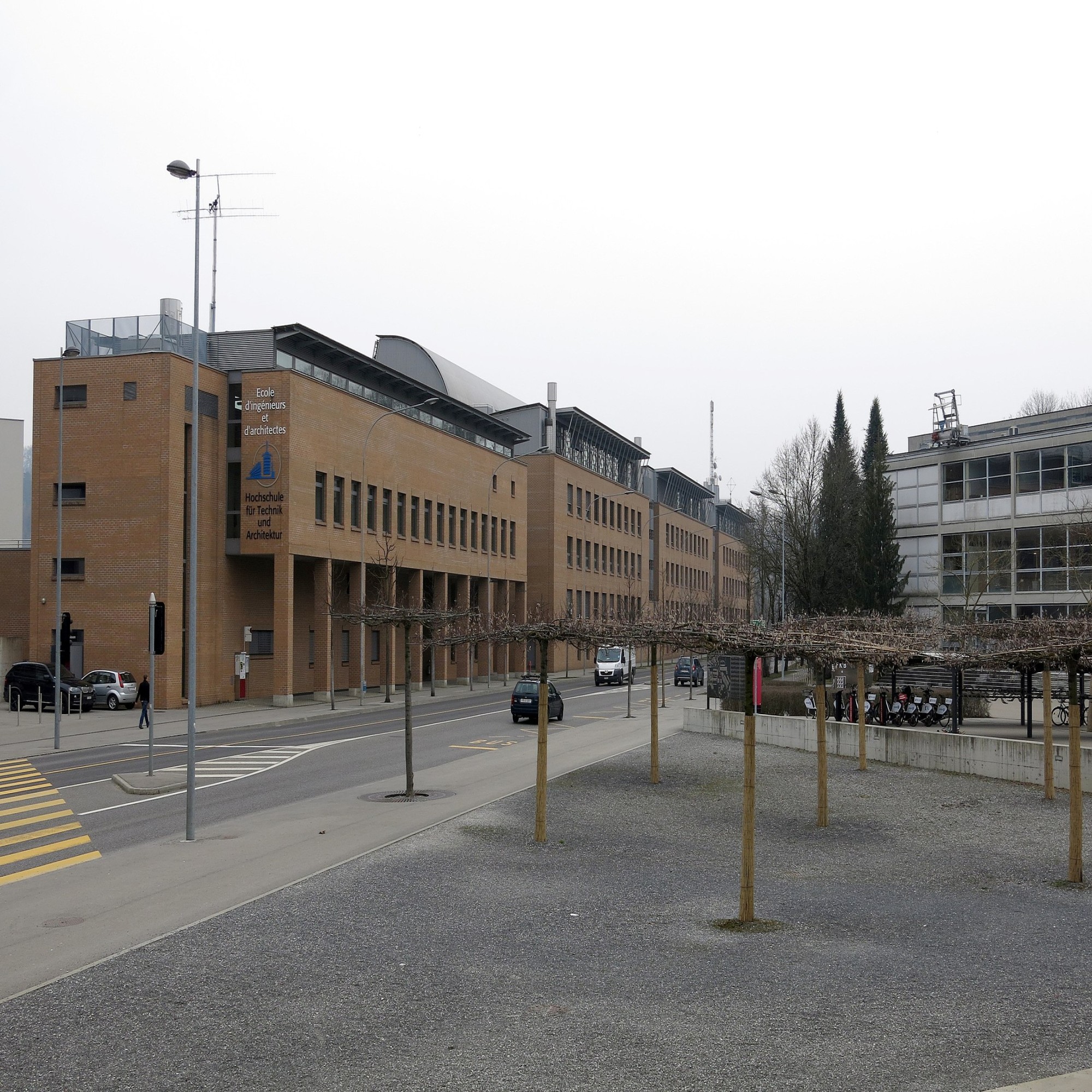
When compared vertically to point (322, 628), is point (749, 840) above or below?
below

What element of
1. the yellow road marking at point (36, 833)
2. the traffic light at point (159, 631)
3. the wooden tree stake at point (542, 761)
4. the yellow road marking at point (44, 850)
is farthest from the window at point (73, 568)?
the wooden tree stake at point (542, 761)

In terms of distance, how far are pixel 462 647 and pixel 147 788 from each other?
45.5m

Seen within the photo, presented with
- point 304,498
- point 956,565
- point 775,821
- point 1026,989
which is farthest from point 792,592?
point 1026,989

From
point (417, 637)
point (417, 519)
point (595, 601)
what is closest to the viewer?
point (417, 519)

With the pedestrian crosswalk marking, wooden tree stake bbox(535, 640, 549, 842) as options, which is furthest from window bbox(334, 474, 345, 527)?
wooden tree stake bbox(535, 640, 549, 842)

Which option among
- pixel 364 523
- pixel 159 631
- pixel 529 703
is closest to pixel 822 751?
pixel 159 631

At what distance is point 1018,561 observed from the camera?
47781 millimetres

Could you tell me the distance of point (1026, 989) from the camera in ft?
27.5

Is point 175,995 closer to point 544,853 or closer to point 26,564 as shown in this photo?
point 544,853

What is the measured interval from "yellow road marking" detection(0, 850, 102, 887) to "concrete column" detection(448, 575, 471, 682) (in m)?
45.8

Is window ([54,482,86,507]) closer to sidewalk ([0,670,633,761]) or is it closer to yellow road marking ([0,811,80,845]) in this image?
sidewalk ([0,670,633,761])

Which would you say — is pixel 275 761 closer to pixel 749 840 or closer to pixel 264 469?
pixel 749 840

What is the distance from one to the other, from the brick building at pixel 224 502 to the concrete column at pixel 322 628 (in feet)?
0.37

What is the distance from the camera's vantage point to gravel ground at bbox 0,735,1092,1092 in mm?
6973
